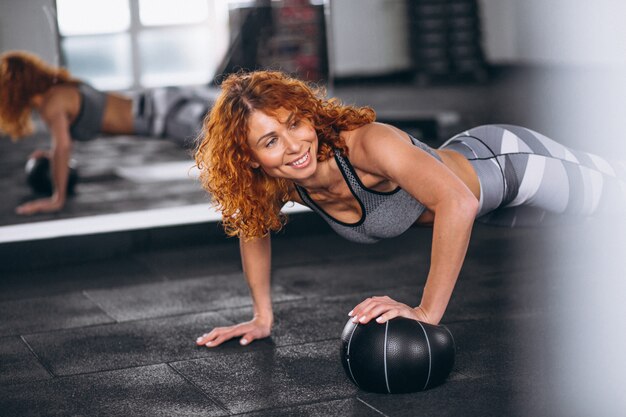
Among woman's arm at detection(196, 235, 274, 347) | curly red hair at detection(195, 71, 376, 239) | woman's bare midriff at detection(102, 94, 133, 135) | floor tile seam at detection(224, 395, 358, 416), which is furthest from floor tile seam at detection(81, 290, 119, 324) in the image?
woman's bare midriff at detection(102, 94, 133, 135)

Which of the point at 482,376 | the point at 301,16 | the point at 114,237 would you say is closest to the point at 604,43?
the point at 301,16

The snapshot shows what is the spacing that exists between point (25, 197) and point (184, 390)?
3.35 metres

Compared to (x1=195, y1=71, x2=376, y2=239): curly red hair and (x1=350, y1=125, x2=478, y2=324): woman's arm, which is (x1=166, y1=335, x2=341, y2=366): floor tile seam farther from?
(x1=350, y1=125, x2=478, y2=324): woman's arm

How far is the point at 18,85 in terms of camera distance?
4.57 meters

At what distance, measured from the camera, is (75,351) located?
8.80ft

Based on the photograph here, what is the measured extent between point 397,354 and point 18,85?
10.5 feet

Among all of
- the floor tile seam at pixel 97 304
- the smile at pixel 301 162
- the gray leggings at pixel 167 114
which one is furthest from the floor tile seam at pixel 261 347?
the gray leggings at pixel 167 114

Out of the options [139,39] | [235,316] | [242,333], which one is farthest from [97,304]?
[139,39]

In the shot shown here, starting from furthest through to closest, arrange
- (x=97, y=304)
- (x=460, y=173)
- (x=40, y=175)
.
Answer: (x=40, y=175), (x=97, y=304), (x=460, y=173)

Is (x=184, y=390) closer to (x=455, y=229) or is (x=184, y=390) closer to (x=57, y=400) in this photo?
(x=57, y=400)

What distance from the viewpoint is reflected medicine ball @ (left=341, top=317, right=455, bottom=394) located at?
6.74 feet

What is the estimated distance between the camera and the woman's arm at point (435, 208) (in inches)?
84.3

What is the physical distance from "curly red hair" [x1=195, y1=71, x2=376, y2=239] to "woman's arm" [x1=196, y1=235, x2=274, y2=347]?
0.14 meters

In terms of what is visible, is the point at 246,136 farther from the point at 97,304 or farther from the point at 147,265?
the point at 147,265
